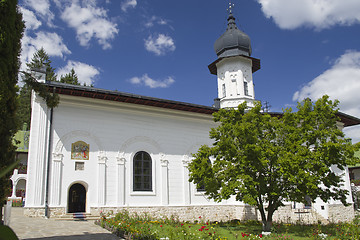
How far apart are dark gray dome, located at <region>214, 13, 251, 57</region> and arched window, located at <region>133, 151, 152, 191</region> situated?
1171 centimetres

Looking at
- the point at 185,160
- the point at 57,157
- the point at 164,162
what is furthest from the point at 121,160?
the point at 185,160

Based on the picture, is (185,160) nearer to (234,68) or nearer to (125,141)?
(125,141)

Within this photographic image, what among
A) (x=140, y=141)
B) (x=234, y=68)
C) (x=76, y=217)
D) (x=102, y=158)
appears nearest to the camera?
(x=76, y=217)

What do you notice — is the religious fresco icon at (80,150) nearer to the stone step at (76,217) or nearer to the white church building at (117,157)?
the white church building at (117,157)

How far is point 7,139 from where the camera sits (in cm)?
529

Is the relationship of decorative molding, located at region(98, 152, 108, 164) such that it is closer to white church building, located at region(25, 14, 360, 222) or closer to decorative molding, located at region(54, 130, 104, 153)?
white church building, located at region(25, 14, 360, 222)

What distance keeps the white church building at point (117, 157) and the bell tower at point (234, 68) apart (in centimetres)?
553

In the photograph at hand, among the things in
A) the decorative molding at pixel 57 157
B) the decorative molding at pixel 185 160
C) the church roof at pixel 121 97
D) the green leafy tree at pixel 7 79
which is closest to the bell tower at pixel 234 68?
the church roof at pixel 121 97

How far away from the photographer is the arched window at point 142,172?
15.5 m

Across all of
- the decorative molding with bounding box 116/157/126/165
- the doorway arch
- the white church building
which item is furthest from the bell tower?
the doorway arch

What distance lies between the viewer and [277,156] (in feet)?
37.6

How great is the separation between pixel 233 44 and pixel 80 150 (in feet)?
48.2

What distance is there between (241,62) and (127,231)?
17.7 meters

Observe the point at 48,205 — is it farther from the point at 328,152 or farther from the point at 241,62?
the point at 241,62
